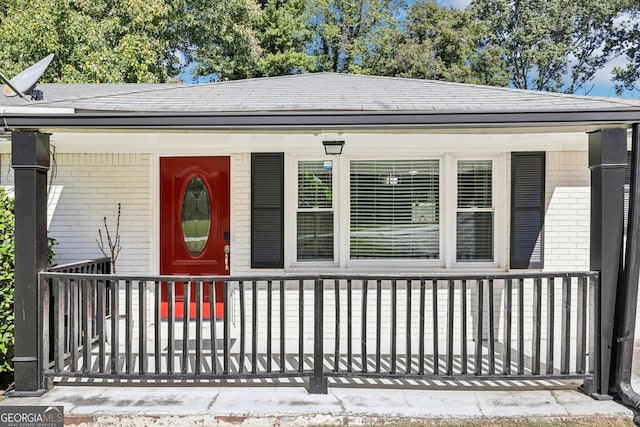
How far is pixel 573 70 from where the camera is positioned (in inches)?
944

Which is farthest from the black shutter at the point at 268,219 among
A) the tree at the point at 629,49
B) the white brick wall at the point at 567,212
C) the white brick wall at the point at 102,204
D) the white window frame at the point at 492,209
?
the tree at the point at 629,49

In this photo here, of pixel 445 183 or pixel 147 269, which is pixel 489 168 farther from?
pixel 147 269

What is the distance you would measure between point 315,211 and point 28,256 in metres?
3.05

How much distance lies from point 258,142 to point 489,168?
281 cm

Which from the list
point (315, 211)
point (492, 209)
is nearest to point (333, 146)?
point (315, 211)

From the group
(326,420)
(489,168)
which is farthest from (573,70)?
(326,420)

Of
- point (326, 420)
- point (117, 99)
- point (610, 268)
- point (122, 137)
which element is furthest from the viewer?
point (122, 137)

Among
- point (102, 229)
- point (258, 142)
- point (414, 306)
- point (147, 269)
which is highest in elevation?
point (258, 142)

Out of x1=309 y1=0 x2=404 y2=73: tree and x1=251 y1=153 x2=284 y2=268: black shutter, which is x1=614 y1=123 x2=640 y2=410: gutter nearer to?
x1=251 y1=153 x2=284 y2=268: black shutter

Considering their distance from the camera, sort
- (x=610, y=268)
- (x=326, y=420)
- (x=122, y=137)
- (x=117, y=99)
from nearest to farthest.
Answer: (x=326, y=420) < (x=610, y=268) < (x=117, y=99) < (x=122, y=137)

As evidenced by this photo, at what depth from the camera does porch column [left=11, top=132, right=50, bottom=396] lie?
4.09m

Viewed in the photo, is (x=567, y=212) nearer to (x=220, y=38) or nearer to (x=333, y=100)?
(x=333, y=100)

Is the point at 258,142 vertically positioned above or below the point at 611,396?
above

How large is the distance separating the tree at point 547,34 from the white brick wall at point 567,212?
730 inches
